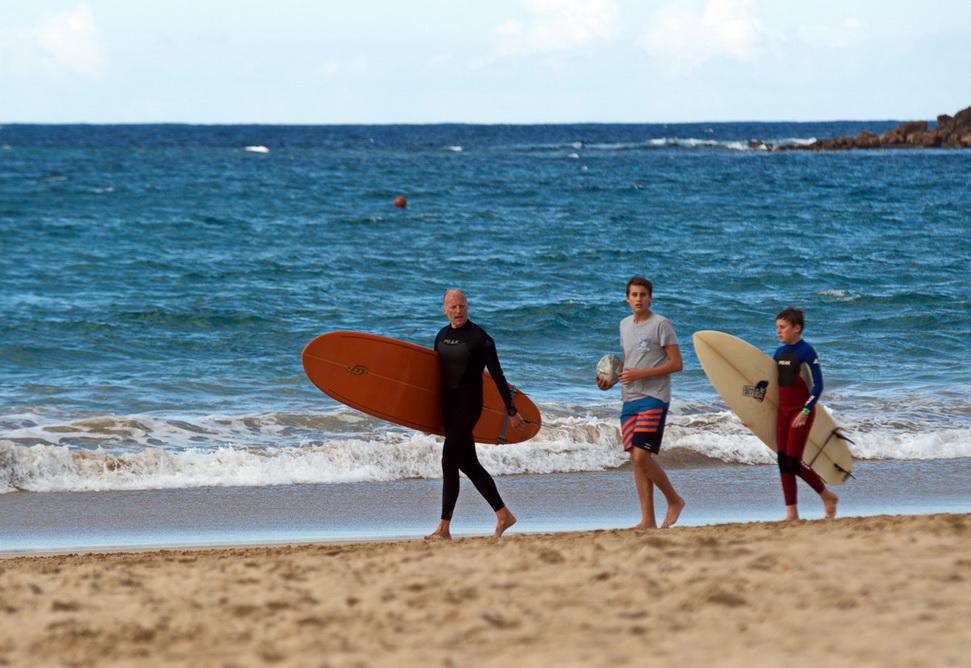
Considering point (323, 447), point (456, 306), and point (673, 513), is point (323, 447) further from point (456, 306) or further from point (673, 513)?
point (673, 513)

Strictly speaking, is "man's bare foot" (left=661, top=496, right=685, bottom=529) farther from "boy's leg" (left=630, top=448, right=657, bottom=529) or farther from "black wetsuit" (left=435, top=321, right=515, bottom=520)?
"black wetsuit" (left=435, top=321, right=515, bottom=520)

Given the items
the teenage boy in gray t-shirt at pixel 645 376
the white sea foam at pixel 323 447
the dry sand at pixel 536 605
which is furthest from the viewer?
the white sea foam at pixel 323 447

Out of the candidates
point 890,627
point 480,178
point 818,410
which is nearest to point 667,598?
point 890,627

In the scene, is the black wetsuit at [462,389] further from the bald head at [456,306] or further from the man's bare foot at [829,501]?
the man's bare foot at [829,501]

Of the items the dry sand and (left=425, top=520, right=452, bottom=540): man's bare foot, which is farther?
(left=425, top=520, right=452, bottom=540): man's bare foot

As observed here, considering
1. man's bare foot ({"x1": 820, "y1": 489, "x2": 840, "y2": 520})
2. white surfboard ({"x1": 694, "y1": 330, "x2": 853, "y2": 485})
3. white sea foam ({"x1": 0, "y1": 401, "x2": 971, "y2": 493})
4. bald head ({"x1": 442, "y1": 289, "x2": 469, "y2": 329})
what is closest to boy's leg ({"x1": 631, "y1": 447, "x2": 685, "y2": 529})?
white surfboard ({"x1": 694, "y1": 330, "x2": 853, "y2": 485})

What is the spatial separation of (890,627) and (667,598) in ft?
2.64

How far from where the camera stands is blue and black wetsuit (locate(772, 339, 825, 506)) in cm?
589

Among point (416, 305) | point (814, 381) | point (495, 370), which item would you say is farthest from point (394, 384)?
point (416, 305)

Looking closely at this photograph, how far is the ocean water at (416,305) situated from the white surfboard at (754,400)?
1954 mm

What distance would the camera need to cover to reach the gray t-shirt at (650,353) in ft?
18.7

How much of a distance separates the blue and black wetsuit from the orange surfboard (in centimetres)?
159

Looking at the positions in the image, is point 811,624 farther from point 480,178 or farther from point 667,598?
point 480,178

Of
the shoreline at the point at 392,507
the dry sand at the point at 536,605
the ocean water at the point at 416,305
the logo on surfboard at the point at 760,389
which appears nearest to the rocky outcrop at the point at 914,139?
the ocean water at the point at 416,305
